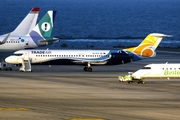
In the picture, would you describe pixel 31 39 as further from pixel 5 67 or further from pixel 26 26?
pixel 5 67

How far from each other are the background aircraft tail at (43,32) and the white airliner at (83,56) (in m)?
17.8

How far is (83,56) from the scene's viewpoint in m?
106

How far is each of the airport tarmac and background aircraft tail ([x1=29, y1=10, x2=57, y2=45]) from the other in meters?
16.5

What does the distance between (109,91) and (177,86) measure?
9600 mm

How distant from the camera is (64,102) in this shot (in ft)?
220

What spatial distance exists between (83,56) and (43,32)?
2126cm

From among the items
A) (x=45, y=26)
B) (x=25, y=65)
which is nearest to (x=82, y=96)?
(x=25, y=65)

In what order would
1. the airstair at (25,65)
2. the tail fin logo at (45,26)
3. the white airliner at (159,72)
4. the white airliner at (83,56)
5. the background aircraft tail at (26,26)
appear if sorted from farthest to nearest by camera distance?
the background aircraft tail at (26,26) < the tail fin logo at (45,26) < the white airliner at (83,56) < the airstair at (25,65) < the white airliner at (159,72)

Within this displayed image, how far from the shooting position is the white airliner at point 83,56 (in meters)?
105

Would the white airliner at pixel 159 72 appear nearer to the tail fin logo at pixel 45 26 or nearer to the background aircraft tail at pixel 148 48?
the background aircraft tail at pixel 148 48

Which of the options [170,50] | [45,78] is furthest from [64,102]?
[170,50]

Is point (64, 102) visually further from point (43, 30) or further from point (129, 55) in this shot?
point (43, 30)

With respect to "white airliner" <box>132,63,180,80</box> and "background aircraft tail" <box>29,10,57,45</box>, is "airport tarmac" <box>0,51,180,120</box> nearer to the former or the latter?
"white airliner" <box>132,63,180,80</box>

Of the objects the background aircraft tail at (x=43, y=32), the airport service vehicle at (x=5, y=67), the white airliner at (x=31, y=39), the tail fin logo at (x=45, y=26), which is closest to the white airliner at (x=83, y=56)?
the airport service vehicle at (x=5, y=67)
